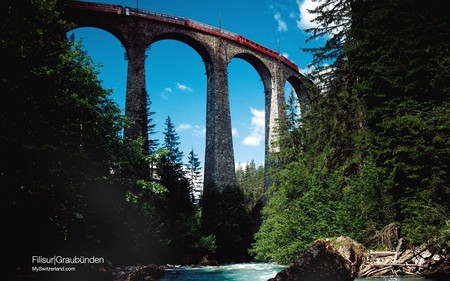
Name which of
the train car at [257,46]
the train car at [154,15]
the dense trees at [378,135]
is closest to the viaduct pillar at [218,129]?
the train car at [257,46]

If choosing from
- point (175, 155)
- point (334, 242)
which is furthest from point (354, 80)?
point (175, 155)

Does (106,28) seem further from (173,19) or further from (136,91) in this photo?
(136,91)

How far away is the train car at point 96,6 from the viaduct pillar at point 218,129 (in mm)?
9452

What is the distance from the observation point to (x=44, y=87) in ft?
14.6

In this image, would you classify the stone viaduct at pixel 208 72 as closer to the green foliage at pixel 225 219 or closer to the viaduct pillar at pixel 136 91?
the viaduct pillar at pixel 136 91

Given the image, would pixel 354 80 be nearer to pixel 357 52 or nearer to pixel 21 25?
pixel 357 52

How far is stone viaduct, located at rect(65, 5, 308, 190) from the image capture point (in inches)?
965

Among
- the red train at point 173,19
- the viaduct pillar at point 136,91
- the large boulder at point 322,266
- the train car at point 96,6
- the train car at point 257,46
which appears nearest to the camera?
the large boulder at point 322,266

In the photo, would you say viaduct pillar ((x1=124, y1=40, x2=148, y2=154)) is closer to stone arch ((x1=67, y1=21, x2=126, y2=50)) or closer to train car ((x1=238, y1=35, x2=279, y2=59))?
stone arch ((x1=67, y1=21, x2=126, y2=50))

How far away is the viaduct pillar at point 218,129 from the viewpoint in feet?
87.2

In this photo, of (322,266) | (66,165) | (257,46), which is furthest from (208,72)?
(322,266)

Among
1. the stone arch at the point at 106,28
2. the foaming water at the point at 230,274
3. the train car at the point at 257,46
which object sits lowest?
the foaming water at the point at 230,274

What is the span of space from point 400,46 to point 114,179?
38.5 ft

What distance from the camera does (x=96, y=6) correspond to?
24016 mm
